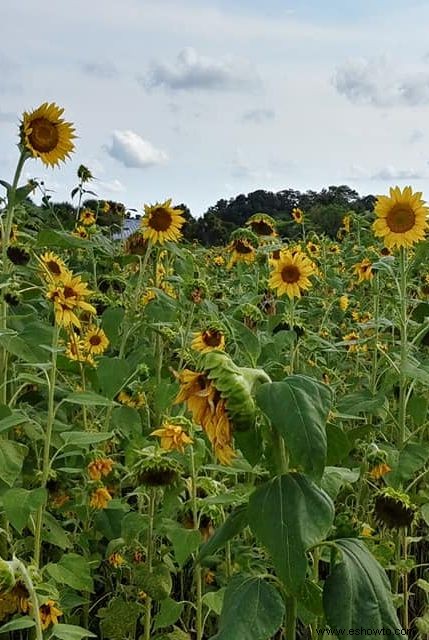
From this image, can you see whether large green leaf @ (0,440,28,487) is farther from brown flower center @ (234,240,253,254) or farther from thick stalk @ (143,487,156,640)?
brown flower center @ (234,240,253,254)

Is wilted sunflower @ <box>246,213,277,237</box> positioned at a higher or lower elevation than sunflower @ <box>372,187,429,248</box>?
higher

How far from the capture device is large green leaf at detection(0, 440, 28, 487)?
62.7 inches

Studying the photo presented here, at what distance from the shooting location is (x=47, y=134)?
6.73ft

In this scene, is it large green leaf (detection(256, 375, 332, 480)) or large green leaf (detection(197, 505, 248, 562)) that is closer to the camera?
large green leaf (detection(256, 375, 332, 480))

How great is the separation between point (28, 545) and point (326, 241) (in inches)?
165

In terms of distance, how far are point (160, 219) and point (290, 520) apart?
182 cm

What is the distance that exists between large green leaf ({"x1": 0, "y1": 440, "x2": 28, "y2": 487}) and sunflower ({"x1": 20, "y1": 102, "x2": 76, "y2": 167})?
2.39 feet

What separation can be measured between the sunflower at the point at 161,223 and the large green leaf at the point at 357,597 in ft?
5.63

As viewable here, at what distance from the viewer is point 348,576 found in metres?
0.97

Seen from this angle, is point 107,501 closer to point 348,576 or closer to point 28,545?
point 28,545

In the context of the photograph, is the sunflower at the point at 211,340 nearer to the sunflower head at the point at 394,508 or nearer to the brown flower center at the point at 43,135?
the sunflower head at the point at 394,508

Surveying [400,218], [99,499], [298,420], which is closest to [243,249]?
[400,218]

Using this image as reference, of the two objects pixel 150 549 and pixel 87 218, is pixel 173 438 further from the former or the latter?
pixel 87 218

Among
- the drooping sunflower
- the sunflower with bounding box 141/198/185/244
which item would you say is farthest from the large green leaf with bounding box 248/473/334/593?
the drooping sunflower
